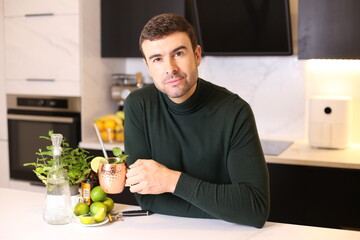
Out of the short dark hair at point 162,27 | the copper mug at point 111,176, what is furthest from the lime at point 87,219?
the short dark hair at point 162,27

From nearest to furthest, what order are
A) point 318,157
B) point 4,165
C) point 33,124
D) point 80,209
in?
point 80,209 → point 318,157 → point 33,124 → point 4,165

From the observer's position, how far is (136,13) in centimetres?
351

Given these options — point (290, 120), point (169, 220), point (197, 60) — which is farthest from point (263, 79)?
point (169, 220)

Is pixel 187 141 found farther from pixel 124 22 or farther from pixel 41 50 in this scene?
pixel 41 50

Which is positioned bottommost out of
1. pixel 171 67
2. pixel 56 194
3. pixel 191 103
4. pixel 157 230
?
pixel 157 230

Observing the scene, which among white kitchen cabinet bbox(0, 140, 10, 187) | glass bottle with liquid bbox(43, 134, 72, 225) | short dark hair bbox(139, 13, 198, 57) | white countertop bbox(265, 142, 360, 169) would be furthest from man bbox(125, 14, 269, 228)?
white kitchen cabinet bbox(0, 140, 10, 187)

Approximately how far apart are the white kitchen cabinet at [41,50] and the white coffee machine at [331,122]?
1645 mm

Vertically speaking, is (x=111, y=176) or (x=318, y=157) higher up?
(x=111, y=176)

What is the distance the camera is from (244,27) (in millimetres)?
3256

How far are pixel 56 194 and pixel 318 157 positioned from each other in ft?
5.66

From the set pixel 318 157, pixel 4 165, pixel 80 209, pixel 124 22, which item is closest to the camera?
pixel 80 209

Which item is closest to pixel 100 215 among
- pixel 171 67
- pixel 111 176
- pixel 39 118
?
pixel 111 176

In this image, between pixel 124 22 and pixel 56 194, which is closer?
pixel 56 194

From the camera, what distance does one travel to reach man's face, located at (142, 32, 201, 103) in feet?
5.80
